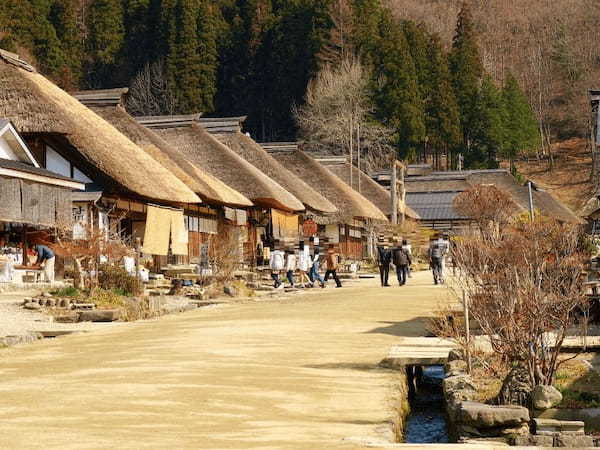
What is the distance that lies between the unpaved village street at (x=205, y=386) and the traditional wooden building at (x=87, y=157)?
8.68 meters

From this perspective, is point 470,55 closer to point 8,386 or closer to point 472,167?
point 472,167

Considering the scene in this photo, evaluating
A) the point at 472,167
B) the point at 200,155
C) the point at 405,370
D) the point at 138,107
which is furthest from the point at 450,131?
the point at 405,370

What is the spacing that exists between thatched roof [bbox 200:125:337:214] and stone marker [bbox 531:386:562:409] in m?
29.0

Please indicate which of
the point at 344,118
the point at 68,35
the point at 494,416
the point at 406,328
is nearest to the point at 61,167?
the point at 406,328

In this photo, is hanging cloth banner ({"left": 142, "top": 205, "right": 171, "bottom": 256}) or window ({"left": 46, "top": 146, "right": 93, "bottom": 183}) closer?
window ({"left": 46, "top": 146, "right": 93, "bottom": 183})

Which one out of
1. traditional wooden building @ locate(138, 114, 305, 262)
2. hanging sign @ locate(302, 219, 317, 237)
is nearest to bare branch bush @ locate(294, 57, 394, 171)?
hanging sign @ locate(302, 219, 317, 237)

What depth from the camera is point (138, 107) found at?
6881 centimetres

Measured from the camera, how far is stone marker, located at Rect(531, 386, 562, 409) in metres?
7.44

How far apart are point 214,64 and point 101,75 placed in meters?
9.85

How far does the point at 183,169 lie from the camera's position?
2834cm

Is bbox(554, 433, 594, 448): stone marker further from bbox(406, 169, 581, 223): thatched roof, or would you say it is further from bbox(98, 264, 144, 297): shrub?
bbox(406, 169, 581, 223): thatched roof

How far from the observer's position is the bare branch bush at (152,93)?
6506 cm

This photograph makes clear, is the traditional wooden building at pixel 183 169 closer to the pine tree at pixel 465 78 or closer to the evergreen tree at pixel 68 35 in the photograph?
the evergreen tree at pixel 68 35

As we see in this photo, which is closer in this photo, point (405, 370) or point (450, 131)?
point (405, 370)
